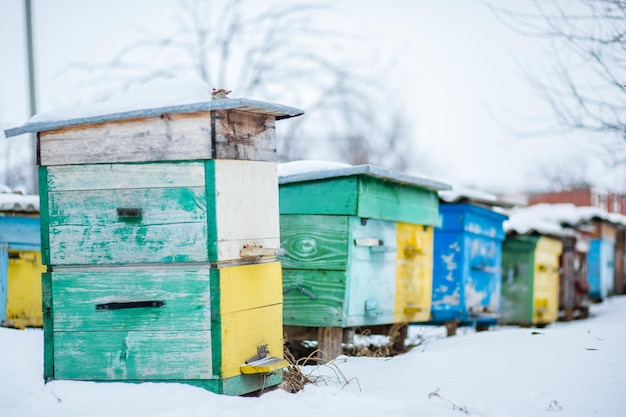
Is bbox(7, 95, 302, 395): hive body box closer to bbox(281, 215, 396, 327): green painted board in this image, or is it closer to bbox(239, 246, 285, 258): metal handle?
bbox(239, 246, 285, 258): metal handle

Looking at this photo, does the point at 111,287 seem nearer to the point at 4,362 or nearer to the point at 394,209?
the point at 4,362

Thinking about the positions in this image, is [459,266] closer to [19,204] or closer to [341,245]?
[341,245]

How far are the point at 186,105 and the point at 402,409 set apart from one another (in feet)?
6.40

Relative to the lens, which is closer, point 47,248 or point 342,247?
point 47,248

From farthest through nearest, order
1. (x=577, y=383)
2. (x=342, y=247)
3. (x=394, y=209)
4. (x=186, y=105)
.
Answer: (x=394, y=209) → (x=342, y=247) → (x=577, y=383) → (x=186, y=105)

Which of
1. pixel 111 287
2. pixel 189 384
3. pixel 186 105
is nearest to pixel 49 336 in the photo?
pixel 111 287

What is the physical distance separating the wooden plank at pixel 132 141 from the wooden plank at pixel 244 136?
0.24 feet

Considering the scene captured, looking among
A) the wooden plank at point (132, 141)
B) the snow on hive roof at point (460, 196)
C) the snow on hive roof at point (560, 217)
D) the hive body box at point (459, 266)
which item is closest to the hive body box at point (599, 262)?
the snow on hive roof at point (560, 217)

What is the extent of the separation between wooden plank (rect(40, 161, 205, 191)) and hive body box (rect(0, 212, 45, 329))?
2.34 m

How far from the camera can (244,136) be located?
4.07m

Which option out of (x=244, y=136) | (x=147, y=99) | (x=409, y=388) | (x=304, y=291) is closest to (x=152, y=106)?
(x=147, y=99)

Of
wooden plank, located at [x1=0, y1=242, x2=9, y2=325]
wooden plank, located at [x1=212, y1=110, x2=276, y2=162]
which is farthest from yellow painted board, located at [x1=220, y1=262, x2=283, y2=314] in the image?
wooden plank, located at [x1=0, y1=242, x2=9, y2=325]

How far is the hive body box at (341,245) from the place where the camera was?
5.27 meters

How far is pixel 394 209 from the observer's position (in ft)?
19.2
